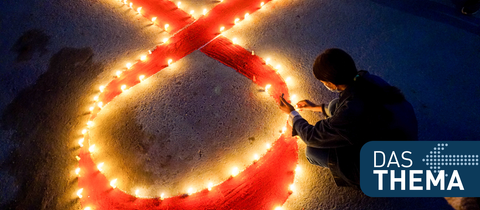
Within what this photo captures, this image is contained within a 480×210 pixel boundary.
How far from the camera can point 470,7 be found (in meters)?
3.45

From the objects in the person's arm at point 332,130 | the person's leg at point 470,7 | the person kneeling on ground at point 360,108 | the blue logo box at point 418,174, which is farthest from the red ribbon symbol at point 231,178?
the person's leg at point 470,7

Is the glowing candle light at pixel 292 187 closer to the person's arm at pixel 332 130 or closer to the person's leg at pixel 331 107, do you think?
the person's arm at pixel 332 130

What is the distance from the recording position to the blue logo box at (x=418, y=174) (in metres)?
2.27

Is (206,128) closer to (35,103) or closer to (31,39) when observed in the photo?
(35,103)

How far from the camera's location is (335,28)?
11.9ft

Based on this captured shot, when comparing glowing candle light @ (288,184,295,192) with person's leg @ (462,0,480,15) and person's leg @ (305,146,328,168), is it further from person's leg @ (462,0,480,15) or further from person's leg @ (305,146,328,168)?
person's leg @ (462,0,480,15)

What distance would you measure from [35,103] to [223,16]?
2800 mm

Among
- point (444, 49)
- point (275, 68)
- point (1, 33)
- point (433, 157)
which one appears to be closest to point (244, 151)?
point (275, 68)

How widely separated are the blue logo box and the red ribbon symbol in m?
0.79

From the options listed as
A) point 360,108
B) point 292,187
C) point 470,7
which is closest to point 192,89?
point 292,187

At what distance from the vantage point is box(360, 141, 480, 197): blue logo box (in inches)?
89.2

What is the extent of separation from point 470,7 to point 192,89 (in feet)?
13.5

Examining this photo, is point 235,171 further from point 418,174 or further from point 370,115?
point 418,174

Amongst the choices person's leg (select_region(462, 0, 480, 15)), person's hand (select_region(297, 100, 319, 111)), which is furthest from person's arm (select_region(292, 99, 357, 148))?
person's leg (select_region(462, 0, 480, 15))
